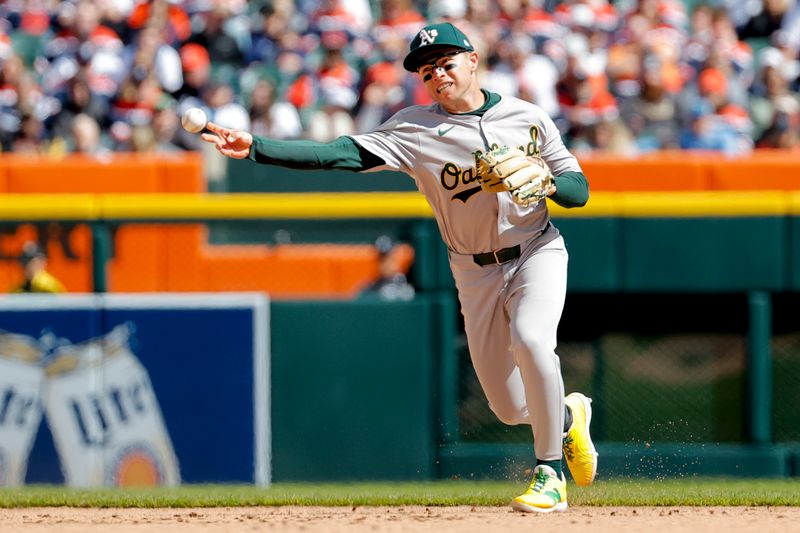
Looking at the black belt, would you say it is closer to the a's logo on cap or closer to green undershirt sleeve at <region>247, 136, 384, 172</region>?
green undershirt sleeve at <region>247, 136, 384, 172</region>

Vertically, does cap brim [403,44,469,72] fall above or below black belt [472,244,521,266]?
above

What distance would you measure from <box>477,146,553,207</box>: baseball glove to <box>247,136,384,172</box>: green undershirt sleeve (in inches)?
20.0

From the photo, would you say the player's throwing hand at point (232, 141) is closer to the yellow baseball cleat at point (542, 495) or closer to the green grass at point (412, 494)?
the yellow baseball cleat at point (542, 495)

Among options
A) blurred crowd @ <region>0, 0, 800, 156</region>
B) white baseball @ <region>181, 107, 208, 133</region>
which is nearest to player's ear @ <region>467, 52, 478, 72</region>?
white baseball @ <region>181, 107, 208, 133</region>

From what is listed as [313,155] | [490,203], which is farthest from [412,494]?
[313,155]

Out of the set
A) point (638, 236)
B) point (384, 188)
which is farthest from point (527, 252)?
point (384, 188)

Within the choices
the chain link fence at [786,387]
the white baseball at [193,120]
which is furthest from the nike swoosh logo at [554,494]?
the chain link fence at [786,387]

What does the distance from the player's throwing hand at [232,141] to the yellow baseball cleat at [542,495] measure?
1.63 metres

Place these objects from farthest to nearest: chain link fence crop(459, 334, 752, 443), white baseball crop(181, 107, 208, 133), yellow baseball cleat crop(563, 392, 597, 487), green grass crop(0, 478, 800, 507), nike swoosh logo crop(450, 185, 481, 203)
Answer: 1. chain link fence crop(459, 334, 752, 443)
2. green grass crop(0, 478, 800, 507)
3. yellow baseball cleat crop(563, 392, 597, 487)
4. nike swoosh logo crop(450, 185, 481, 203)
5. white baseball crop(181, 107, 208, 133)

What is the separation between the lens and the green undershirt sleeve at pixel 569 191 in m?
5.43

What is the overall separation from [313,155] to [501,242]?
795mm

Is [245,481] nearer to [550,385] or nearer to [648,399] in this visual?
[648,399]

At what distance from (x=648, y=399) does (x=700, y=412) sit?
0.98ft

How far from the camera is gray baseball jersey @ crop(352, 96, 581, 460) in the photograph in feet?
18.0
